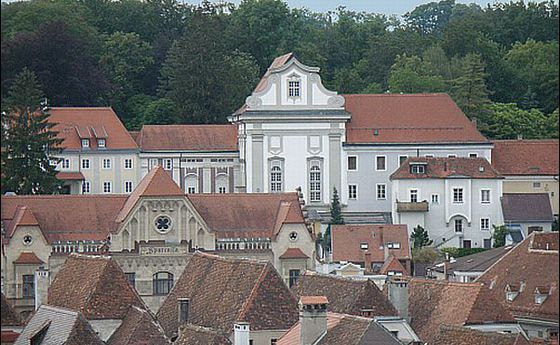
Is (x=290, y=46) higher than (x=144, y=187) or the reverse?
higher

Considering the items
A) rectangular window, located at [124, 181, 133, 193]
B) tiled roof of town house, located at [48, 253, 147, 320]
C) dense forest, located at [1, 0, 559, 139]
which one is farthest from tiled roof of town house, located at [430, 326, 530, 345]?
rectangular window, located at [124, 181, 133, 193]

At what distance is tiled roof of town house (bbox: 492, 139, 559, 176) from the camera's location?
96.6 metres

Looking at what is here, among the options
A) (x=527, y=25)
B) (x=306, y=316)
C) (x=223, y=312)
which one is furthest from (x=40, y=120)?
(x=527, y=25)

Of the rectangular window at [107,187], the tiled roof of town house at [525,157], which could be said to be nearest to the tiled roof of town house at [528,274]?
the tiled roof of town house at [525,157]

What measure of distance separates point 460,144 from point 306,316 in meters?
60.5

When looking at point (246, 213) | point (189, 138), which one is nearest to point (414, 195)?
point (189, 138)

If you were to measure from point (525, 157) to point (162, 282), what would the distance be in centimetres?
3963

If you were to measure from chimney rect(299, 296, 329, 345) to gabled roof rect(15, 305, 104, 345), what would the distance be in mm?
4472

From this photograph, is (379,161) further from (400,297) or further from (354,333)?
(354,333)

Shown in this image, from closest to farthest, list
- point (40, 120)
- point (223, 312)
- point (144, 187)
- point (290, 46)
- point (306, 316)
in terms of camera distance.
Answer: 1. point (306, 316)
2. point (223, 312)
3. point (144, 187)
4. point (40, 120)
5. point (290, 46)

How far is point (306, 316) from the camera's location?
38.4 m

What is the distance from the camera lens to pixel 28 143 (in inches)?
3300

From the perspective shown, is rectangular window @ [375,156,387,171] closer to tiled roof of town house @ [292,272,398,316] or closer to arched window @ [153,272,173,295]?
arched window @ [153,272,173,295]

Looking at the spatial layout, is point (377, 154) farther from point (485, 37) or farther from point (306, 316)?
point (306, 316)
